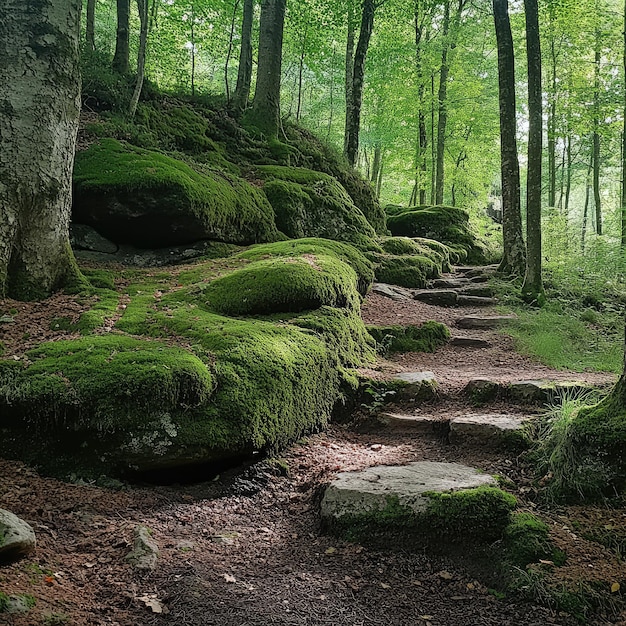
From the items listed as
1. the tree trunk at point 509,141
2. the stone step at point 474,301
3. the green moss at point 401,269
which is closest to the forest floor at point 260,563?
the stone step at point 474,301

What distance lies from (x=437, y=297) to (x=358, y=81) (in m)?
7.99

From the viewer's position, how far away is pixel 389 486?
371 centimetres

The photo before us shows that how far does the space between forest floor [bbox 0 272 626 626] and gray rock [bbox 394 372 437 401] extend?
4.54 feet

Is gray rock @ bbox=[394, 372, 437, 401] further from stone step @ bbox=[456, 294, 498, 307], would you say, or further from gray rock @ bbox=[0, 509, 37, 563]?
stone step @ bbox=[456, 294, 498, 307]

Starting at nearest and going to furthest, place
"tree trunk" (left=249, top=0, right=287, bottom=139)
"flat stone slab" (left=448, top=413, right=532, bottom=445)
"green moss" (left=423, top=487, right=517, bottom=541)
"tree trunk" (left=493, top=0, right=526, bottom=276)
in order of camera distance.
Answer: "green moss" (left=423, top=487, right=517, bottom=541), "flat stone slab" (left=448, top=413, right=532, bottom=445), "tree trunk" (left=493, top=0, right=526, bottom=276), "tree trunk" (left=249, top=0, right=287, bottom=139)

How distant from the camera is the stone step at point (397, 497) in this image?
339cm

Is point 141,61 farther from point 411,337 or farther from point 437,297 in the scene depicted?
point 437,297

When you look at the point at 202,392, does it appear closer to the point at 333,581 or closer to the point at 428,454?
the point at 333,581

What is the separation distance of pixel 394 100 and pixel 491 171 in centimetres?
636

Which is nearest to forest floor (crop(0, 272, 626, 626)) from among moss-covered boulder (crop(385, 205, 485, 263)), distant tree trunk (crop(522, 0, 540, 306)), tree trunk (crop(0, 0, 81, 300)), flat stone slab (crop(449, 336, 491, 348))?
tree trunk (crop(0, 0, 81, 300))

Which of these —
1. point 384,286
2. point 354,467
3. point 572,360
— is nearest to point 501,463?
point 354,467

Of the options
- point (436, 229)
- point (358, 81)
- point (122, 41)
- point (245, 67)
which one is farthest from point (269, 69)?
point (436, 229)

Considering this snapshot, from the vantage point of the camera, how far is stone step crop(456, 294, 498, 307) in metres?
10.5

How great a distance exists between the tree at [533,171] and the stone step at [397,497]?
7099 mm
